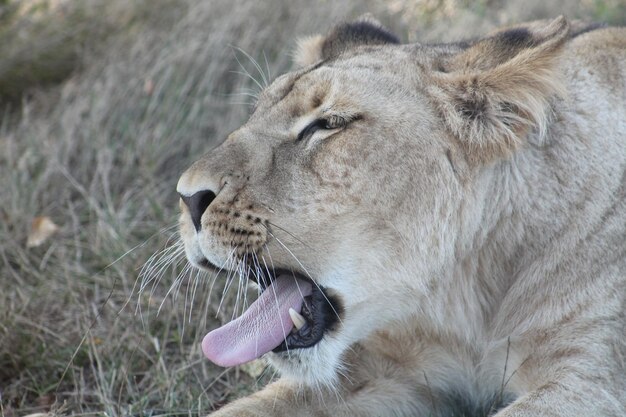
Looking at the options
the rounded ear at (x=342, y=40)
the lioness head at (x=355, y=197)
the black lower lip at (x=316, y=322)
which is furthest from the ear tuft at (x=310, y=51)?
the black lower lip at (x=316, y=322)

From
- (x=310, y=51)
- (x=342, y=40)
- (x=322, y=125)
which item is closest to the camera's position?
(x=322, y=125)

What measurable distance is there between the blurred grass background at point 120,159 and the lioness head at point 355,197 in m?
0.31

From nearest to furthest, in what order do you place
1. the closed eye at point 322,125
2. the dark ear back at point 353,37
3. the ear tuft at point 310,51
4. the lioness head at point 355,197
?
1. the lioness head at point 355,197
2. the closed eye at point 322,125
3. the dark ear back at point 353,37
4. the ear tuft at point 310,51

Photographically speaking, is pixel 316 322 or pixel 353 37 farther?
pixel 353 37

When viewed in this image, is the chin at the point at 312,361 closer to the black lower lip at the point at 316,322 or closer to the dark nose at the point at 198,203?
the black lower lip at the point at 316,322

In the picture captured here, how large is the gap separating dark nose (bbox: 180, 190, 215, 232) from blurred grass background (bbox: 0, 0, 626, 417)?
9.4 inches

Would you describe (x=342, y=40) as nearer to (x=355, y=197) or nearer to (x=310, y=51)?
(x=310, y=51)

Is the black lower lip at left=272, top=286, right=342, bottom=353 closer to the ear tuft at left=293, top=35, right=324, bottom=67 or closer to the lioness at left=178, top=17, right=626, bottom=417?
the lioness at left=178, top=17, right=626, bottom=417

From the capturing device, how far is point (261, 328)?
284 cm

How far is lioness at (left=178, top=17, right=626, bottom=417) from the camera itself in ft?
9.09

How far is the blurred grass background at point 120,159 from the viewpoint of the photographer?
365cm

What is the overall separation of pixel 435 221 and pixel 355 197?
0.87ft

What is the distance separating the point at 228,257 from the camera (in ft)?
9.00

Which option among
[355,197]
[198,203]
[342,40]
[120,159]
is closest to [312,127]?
[355,197]
